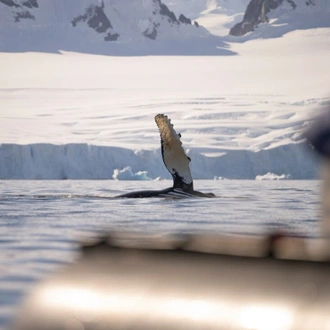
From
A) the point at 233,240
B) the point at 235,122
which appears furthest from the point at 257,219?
the point at 235,122

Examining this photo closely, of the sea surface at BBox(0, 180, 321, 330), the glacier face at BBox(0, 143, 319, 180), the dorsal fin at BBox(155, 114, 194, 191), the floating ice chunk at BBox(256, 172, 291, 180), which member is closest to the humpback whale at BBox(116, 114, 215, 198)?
the dorsal fin at BBox(155, 114, 194, 191)

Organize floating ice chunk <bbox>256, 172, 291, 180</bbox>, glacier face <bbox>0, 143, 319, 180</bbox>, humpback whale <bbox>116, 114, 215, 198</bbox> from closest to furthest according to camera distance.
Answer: humpback whale <bbox>116, 114, 215, 198</bbox> → floating ice chunk <bbox>256, 172, 291, 180</bbox> → glacier face <bbox>0, 143, 319, 180</bbox>

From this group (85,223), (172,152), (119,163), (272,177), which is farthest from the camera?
(119,163)

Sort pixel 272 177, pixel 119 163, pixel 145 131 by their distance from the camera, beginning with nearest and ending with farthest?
pixel 272 177, pixel 119 163, pixel 145 131

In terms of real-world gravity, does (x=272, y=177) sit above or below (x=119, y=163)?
below

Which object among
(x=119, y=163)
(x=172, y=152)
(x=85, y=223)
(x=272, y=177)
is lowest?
(x=272, y=177)

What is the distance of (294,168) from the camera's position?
67.8 m

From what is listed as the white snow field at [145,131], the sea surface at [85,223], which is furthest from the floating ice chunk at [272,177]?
the sea surface at [85,223]

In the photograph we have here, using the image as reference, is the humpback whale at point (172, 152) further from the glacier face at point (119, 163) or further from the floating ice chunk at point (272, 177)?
the glacier face at point (119, 163)

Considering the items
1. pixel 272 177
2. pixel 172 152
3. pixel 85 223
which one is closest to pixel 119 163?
pixel 272 177

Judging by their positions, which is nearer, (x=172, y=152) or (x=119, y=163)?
(x=172, y=152)

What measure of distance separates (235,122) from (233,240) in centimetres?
10575

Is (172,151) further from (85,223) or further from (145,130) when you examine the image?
(145,130)

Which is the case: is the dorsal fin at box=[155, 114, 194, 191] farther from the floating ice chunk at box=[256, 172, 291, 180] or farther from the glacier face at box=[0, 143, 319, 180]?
the glacier face at box=[0, 143, 319, 180]
